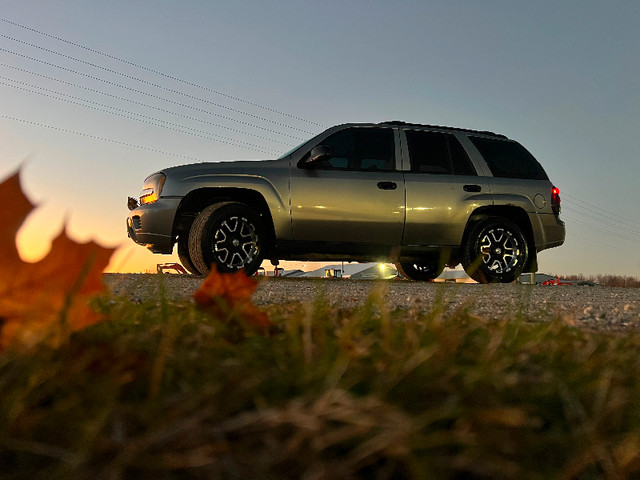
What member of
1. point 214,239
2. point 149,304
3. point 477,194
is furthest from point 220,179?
point 149,304

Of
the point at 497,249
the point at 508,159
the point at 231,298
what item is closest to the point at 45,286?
the point at 231,298

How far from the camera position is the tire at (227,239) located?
742cm

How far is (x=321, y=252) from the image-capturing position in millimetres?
8039

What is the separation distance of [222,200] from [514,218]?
4197 mm

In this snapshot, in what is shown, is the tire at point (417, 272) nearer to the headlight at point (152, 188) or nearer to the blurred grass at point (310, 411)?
the headlight at point (152, 188)

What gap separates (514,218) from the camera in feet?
29.4

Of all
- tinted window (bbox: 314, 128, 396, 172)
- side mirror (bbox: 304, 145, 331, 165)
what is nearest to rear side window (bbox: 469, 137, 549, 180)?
tinted window (bbox: 314, 128, 396, 172)

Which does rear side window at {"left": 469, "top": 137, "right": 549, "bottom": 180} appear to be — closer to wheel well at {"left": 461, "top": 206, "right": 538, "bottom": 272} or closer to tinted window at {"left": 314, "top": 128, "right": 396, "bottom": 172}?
wheel well at {"left": 461, "top": 206, "right": 538, "bottom": 272}

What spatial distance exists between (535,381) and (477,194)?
731 cm

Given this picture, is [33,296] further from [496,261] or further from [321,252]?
[496,261]

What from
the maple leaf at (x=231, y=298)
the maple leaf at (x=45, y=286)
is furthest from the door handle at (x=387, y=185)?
the maple leaf at (x=45, y=286)

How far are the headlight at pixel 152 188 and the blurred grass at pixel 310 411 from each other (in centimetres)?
637

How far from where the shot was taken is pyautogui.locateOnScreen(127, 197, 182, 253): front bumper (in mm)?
7652

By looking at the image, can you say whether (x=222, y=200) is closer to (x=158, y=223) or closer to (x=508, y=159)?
(x=158, y=223)
